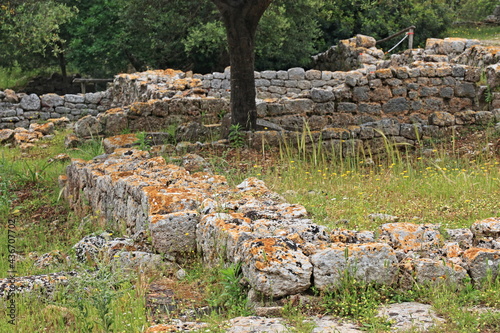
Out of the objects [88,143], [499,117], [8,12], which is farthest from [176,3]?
[499,117]

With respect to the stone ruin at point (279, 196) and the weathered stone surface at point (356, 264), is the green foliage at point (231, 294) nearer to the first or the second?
the stone ruin at point (279, 196)

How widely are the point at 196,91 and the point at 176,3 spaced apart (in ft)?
25.6

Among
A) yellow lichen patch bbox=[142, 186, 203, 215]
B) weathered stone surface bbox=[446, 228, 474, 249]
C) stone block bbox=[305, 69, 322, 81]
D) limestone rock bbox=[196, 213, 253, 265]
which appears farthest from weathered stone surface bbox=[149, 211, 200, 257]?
stone block bbox=[305, 69, 322, 81]

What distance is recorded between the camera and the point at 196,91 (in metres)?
13.9

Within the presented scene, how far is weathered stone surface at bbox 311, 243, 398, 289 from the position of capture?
14.4 feet

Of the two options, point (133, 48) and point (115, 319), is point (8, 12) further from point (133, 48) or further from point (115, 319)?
point (115, 319)

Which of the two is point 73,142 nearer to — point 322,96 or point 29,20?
point 29,20

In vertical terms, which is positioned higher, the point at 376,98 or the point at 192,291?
the point at 376,98

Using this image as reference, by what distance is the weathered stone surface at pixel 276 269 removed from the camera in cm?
427

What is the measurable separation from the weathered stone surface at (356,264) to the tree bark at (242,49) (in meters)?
6.24

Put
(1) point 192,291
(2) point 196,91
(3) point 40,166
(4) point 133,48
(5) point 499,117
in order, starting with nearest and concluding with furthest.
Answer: (1) point 192,291
(3) point 40,166
(5) point 499,117
(2) point 196,91
(4) point 133,48

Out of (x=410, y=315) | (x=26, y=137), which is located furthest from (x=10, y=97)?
(x=410, y=315)

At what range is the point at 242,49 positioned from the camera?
34.6 ft

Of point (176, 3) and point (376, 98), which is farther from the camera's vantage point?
Answer: point (176, 3)
